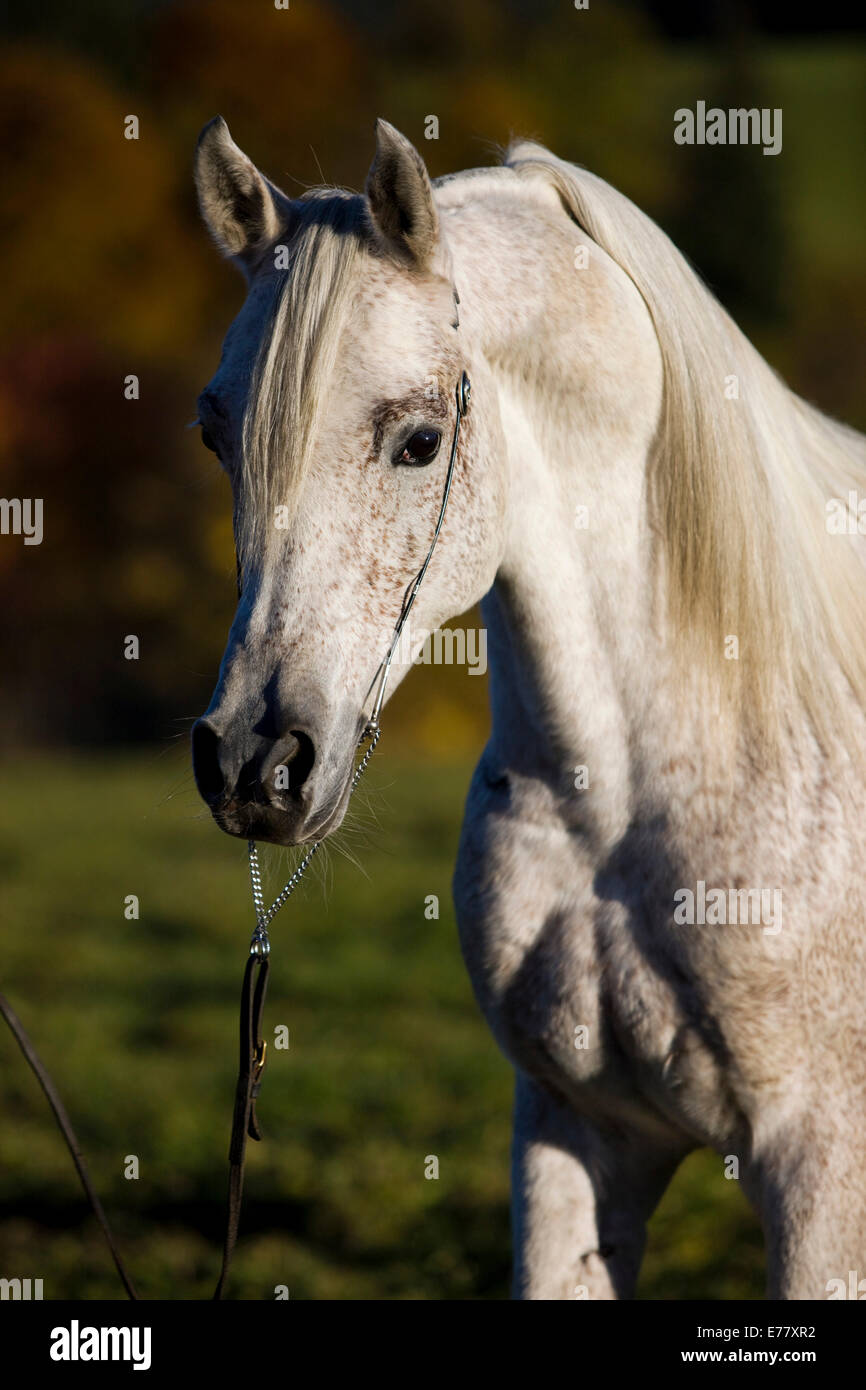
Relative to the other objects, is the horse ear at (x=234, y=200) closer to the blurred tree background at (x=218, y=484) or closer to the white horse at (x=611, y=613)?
the white horse at (x=611, y=613)

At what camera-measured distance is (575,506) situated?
8.38 ft

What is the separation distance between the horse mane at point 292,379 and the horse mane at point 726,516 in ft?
1.94

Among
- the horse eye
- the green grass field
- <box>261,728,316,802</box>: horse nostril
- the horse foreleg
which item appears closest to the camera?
<box>261,728,316,802</box>: horse nostril

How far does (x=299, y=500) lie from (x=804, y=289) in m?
33.1

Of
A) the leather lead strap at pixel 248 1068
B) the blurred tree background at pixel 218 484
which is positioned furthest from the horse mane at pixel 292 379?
the leather lead strap at pixel 248 1068

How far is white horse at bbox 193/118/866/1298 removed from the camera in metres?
2.27

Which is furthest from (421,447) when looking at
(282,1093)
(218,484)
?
(218,484)

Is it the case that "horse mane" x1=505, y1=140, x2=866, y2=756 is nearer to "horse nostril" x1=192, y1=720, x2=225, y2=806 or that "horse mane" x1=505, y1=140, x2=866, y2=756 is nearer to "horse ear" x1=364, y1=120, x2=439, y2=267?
"horse ear" x1=364, y1=120, x2=439, y2=267

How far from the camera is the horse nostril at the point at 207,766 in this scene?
2145 mm

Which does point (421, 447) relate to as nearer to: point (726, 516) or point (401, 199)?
point (401, 199)

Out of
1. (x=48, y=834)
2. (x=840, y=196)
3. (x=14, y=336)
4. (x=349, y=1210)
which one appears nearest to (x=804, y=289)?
(x=840, y=196)

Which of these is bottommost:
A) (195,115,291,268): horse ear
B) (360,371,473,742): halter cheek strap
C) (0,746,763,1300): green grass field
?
(0,746,763,1300): green grass field

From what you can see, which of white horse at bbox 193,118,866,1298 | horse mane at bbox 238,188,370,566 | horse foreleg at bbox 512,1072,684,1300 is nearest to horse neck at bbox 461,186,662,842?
white horse at bbox 193,118,866,1298

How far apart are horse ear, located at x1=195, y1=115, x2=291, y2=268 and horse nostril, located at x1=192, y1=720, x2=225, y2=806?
97 cm
